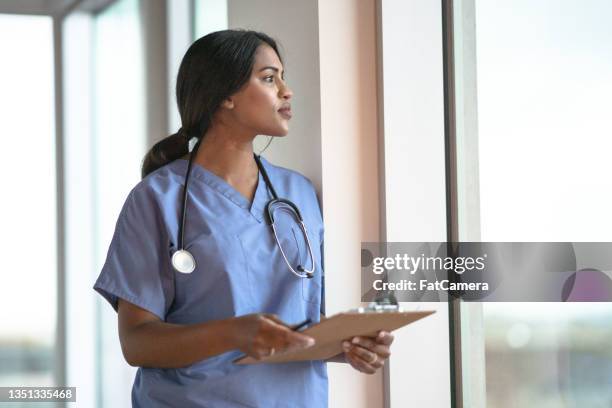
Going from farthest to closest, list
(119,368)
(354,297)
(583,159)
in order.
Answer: (119,368) → (354,297) → (583,159)

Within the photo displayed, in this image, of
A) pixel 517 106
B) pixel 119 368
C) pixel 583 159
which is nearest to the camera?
pixel 583 159

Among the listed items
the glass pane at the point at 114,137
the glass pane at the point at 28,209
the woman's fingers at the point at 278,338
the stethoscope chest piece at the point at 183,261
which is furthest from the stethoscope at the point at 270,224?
the glass pane at the point at 28,209

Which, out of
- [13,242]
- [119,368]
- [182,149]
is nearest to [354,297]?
[182,149]

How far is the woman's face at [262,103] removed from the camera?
4.97 ft

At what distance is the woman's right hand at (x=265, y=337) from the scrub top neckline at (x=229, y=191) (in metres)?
0.31

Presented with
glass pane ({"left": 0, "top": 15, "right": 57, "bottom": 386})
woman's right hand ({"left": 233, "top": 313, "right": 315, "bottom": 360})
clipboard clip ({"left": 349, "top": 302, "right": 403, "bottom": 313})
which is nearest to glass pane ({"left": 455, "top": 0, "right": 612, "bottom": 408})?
Answer: clipboard clip ({"left": 349, "top": 302, "right": 403, "bottom": 313})

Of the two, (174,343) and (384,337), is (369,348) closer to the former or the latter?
(384,337)

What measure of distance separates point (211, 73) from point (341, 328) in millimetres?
547

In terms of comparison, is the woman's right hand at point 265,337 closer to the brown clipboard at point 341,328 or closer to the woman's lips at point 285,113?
the brown clipboard at point 341,328

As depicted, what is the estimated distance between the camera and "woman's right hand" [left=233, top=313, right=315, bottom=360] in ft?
3.77

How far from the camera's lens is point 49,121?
10.2ft

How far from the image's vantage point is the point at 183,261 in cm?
140

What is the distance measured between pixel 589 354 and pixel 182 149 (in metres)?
0.78

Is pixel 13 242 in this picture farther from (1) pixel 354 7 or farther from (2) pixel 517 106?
(2) pixel 517 106
